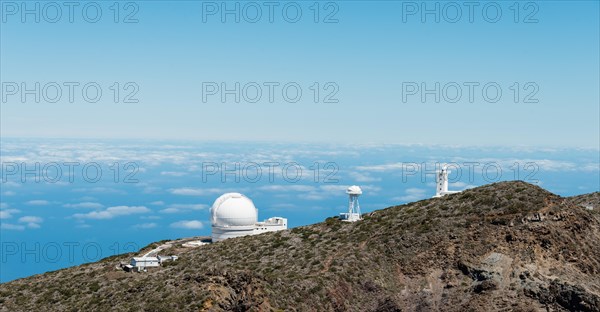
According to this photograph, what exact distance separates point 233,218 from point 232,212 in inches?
28.8

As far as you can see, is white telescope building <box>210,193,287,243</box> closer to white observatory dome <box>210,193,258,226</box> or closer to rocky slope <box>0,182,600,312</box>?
white observatory dome <box>210,193,258,226</box>

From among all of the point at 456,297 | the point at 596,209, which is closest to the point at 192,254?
the point at 456,297

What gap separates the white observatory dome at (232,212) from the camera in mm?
87000

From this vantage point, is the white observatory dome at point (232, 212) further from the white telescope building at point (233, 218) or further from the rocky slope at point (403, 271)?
the rocky slope at point (403, 271)

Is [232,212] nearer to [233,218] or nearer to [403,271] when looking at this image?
[233,218]

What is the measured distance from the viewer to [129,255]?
284ft

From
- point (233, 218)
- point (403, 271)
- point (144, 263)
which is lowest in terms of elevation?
point (144, 263)

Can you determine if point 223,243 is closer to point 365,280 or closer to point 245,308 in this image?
point 365,280

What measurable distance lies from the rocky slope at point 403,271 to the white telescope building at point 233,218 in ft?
31.0

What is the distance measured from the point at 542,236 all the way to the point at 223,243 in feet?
116

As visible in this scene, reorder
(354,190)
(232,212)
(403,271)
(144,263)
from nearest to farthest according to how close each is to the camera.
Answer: (403,271), (144,263), (354,190), (232,212)

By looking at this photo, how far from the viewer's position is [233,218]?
285 feet

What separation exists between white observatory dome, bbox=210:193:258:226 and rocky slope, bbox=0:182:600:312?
10036 millimetres

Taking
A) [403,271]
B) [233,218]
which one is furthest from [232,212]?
[403,271]
